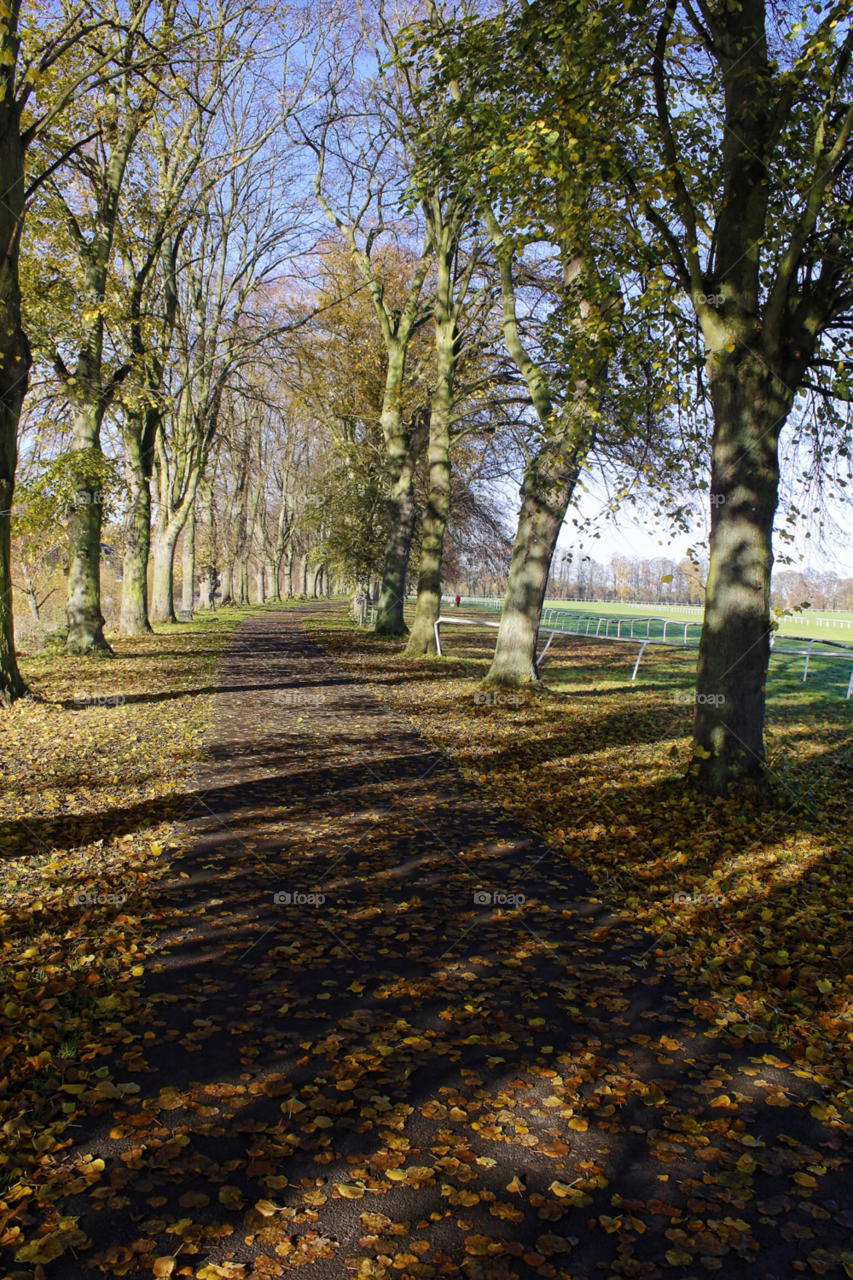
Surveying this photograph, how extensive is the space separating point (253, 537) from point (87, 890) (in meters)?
50.2

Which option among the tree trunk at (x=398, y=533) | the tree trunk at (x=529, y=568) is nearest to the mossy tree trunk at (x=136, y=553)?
the tree trunk at (x=398, y=533)

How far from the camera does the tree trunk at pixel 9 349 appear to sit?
9.52 m

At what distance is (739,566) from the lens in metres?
7.59

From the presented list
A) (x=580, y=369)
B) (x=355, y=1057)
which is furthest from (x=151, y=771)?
(x=580, y=369)

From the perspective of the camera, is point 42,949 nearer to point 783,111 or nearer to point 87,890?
point 87,890

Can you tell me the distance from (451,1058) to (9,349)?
Result: 938 cm

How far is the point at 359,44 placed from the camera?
1992 centimetres
